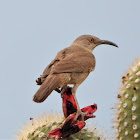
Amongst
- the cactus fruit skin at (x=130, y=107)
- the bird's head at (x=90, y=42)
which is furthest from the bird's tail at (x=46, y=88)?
the bird's head at (x=90, y=42)

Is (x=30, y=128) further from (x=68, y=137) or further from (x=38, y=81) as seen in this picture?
(x=38, y=81)

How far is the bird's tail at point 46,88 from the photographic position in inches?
122

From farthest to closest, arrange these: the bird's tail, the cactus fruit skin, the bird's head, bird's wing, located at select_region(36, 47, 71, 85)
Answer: the bird's head, bird's wing, located at select_region(36, 47, 71, 85), the bird's tail, the cactus fruit skin

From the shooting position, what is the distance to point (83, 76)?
13.9 feet

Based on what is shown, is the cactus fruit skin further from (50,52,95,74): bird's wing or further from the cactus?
(50,52,95,74): bird's wing

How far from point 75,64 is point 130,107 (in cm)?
195

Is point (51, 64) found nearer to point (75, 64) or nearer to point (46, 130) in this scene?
point (75, 64)

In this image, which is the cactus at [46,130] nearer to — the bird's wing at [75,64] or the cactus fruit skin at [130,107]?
the cactus fruit skin at [130,107]

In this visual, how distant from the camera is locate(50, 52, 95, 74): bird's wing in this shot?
3.88 metres

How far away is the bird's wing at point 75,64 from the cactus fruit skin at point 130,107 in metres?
1.47

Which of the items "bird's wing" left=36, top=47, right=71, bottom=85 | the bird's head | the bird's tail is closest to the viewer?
the bird's tail

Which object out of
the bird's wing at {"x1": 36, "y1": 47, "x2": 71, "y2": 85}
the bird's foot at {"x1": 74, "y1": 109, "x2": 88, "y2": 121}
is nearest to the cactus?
the bird's foot at {"x1": 74, "y1": 109, "x2": 88, "y2": 121}

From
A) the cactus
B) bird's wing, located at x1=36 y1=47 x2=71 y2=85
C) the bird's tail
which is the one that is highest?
bird's wing, located at x1=36 y1=47 x2=71 y2=85

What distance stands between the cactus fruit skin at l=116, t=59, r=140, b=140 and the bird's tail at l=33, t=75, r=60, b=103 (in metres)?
0.95
